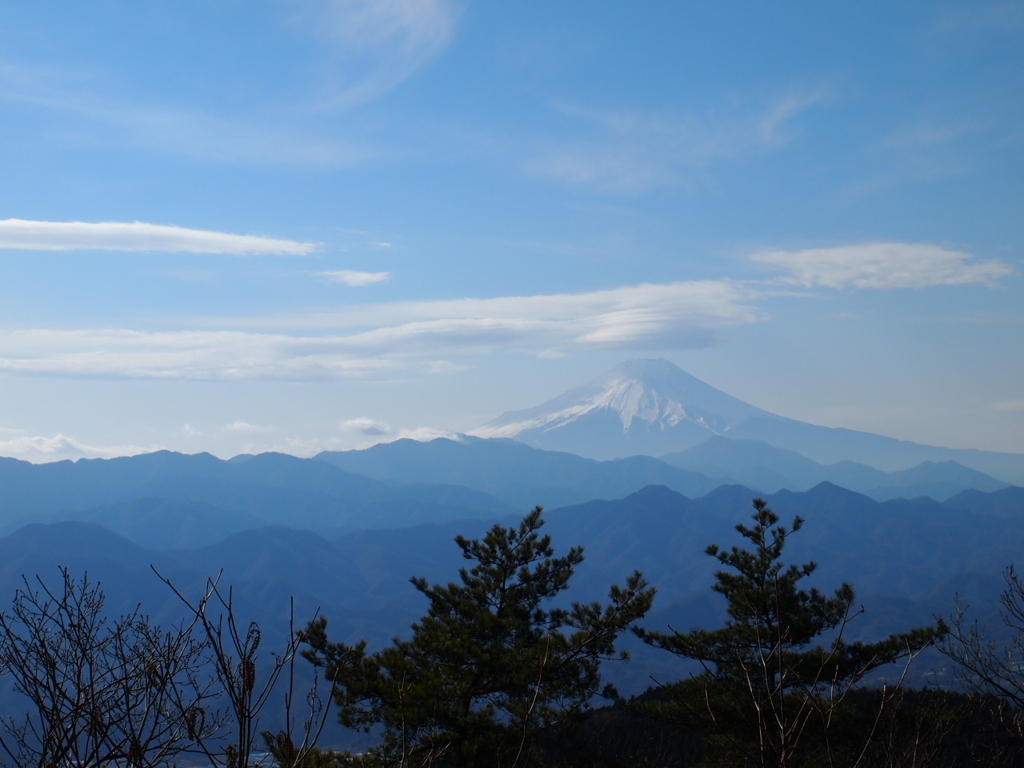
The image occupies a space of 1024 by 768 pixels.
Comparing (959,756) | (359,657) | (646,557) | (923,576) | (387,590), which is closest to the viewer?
(359,657)

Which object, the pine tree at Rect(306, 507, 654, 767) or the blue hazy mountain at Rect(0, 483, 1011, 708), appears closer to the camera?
the pine tree at Rect(306, 507, 654, 767)

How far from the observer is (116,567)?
122m

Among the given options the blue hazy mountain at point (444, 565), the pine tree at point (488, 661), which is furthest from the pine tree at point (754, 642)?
the blue hazy mountain at point (444, 565)

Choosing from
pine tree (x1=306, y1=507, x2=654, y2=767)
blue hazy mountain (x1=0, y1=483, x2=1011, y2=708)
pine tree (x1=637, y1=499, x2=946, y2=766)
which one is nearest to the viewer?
pine tree (x1=306, y1=507, x2=654, y2=767)

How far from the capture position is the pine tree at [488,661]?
10.9 meters

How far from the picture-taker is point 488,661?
1178 centimetres

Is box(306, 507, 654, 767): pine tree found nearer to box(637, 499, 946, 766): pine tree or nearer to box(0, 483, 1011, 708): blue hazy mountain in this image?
box(637, 499, 946, 766): pine tree

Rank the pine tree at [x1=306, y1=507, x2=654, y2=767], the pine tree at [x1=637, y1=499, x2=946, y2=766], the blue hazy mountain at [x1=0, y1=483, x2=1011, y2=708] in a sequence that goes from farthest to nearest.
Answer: the blue hazy mountain at [x1=0, y1=483, x2=1011, y2=708] → the pine tree at [x1=637, y1=499, x2=946, y2=766] → the pine tree at [x1=306, y1=507, x2=654, y2=767]

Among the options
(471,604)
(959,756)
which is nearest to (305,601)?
(959,756)

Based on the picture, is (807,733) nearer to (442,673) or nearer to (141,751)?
(442,673)

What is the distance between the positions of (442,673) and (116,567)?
417 ft

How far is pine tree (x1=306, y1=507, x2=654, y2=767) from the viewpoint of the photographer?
35.6 ft

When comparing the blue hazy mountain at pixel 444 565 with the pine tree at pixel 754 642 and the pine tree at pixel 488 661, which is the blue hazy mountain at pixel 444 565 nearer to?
the pine tree at pixel 754 642

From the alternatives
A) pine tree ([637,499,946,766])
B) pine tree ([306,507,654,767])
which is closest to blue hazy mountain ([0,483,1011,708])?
pine tree ([637,499,946,766])
